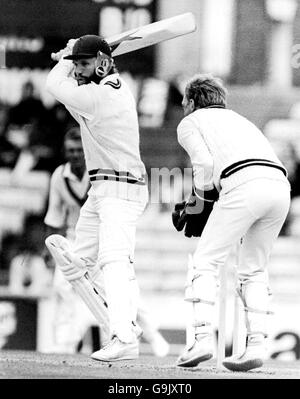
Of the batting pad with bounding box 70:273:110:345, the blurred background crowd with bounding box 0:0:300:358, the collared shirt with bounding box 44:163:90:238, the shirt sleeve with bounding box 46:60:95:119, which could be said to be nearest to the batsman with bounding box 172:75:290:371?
the shirt sleeve with bounding box 46:60:95:119

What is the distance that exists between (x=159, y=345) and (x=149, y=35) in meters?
2.50

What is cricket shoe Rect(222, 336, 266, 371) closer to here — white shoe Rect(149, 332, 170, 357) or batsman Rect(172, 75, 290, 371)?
batsman Rect(172, 75, 290, 371)

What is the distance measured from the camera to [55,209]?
8633 millimetres

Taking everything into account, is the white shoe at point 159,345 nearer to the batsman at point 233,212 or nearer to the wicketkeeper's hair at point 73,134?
the wicketkeeper's hair at point 73,134

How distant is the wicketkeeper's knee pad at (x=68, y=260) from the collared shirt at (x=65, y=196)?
229 centimetres

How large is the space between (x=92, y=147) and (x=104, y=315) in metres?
0.83

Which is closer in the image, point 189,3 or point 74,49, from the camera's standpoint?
point 74,49

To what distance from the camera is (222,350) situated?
19.3 ft

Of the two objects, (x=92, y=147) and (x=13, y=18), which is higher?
(x=13, y=18)

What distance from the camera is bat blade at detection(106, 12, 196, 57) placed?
21.4 ft

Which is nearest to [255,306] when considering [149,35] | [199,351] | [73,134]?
[199,351]
